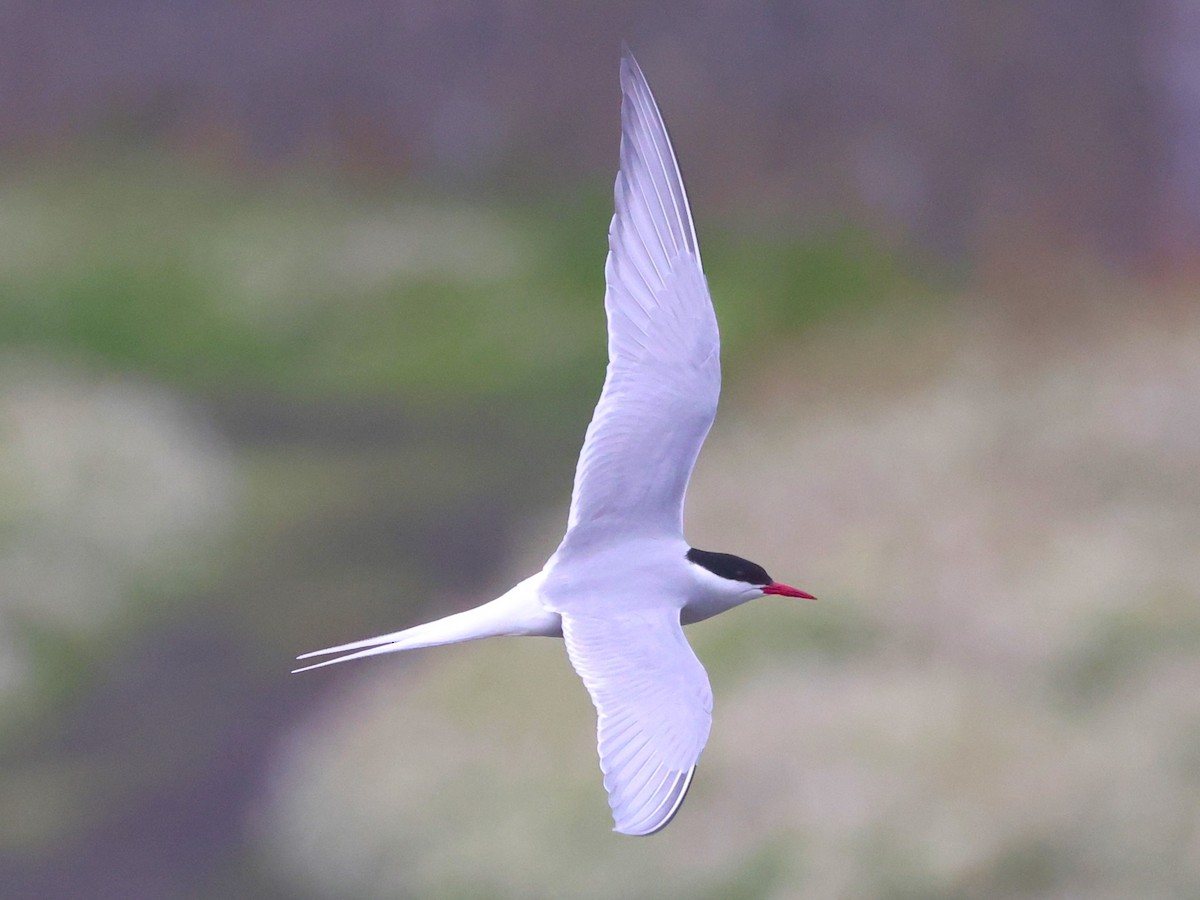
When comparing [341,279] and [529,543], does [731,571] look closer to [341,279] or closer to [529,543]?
[529,543]

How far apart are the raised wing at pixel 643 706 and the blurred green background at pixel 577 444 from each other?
2.07 meters

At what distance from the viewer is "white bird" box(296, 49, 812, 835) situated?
1888 millimetres

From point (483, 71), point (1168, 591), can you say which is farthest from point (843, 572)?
point (483, 71)

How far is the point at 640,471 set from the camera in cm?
199

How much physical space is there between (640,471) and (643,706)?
0.34 m

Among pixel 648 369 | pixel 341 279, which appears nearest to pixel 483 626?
pixel 648 369

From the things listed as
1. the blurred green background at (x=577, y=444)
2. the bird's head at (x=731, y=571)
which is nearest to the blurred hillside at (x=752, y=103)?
the blurred green background at (x=577, y=444)

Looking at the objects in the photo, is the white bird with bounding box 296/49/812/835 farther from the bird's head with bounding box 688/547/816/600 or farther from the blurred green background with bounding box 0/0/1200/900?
the blurred green background with bounding box 0/0/1200/900

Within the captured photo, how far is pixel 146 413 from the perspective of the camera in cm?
645

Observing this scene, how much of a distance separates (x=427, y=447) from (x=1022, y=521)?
106 inches

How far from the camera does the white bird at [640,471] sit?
189 centimetres

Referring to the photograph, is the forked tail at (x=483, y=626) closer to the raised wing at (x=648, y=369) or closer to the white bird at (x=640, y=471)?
the white bird at (x=640, y=471)

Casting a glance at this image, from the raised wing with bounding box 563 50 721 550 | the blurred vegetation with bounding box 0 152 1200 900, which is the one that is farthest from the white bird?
the blurred vegetation with bounding box 0 152 1200 900

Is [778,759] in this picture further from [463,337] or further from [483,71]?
[483,71]
